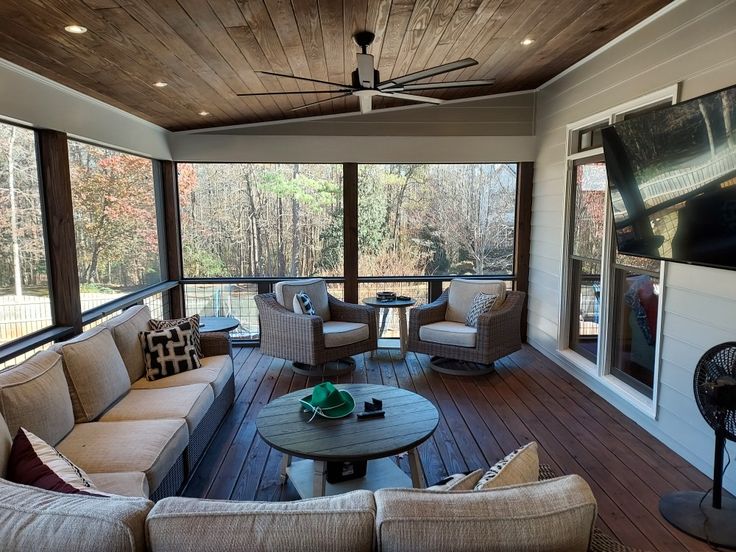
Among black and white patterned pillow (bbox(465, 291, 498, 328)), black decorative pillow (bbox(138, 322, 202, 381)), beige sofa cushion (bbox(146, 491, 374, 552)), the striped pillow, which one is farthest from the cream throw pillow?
black and white patterned pillow (bbox(465, 291, 498, 328))

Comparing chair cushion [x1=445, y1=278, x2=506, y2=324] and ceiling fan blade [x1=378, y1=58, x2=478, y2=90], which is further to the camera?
chair cushion [x1=445, y1=278, x2=506, y2=324]

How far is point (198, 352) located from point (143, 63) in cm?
206

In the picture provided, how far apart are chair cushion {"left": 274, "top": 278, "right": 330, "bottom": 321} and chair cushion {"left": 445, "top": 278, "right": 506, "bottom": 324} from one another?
1352mm

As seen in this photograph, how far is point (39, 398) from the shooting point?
2.22 m

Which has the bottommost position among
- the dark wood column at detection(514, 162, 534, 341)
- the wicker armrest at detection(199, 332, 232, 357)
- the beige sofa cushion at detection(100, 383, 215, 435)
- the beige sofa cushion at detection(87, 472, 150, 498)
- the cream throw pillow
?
the beige sofa cushion at detection(87, 472, 150, 498)

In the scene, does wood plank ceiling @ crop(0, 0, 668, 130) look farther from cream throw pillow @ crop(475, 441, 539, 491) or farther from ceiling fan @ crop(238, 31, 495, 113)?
cream throw pillow @ crop(475, 441, 539, 491)

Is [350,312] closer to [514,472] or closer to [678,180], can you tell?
[678,180]

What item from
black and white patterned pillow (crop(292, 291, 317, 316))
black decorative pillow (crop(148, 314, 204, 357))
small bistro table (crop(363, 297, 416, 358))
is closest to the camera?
black decorative pillow (crop(148, 314, 204, 357))

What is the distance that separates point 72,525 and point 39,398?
1.43m

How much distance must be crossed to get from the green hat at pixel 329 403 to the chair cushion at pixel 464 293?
259 cm

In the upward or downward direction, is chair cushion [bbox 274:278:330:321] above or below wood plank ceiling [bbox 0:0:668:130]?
below

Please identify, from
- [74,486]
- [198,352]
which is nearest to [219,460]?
[198,352]

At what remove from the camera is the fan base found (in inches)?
91.3

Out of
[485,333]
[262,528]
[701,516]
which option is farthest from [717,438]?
[262,528]
